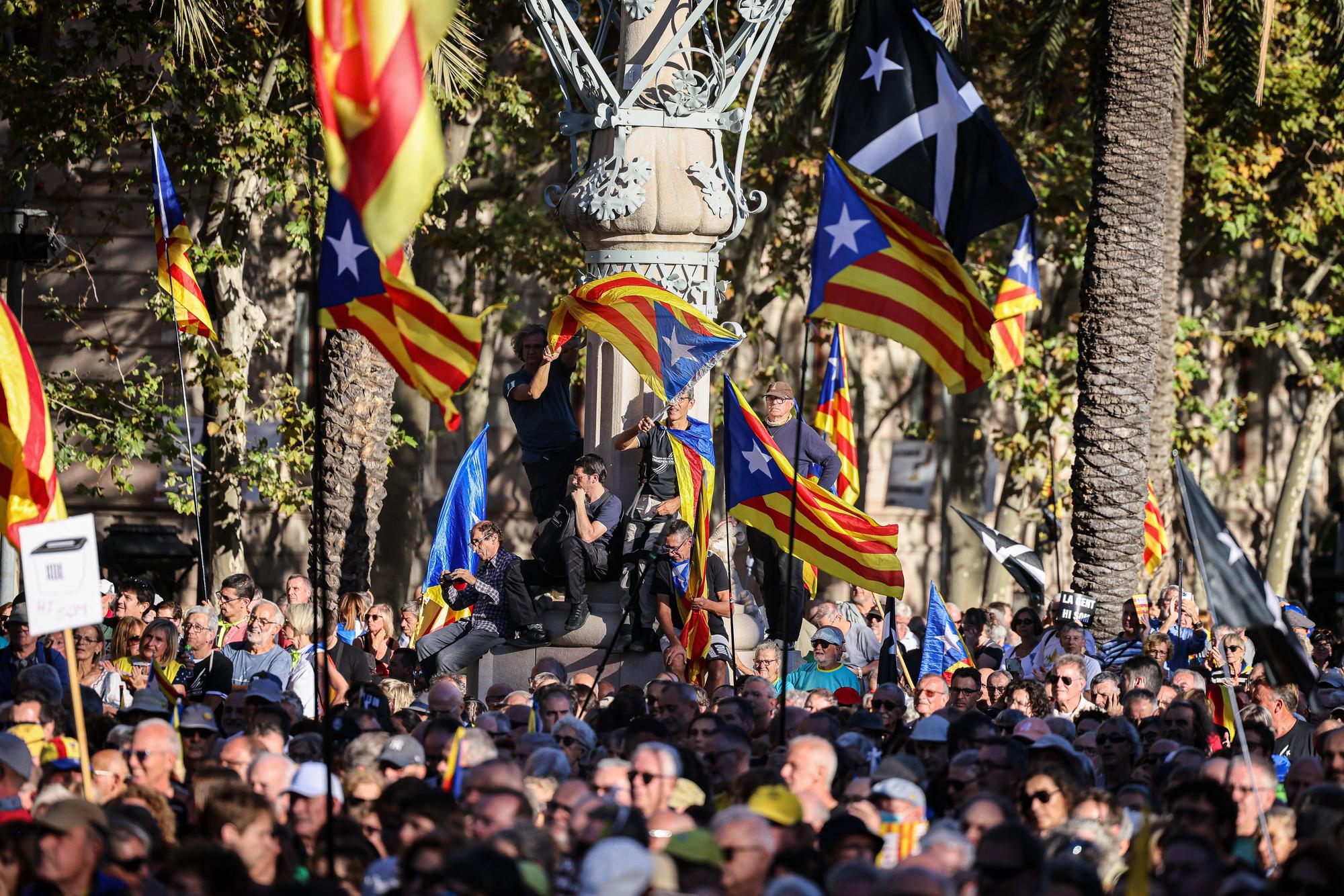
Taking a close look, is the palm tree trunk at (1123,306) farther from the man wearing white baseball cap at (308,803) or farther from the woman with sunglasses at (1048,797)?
the man wearing white baseball cap at (308,803)

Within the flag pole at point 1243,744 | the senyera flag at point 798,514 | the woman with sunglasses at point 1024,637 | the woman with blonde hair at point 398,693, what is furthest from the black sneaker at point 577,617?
the flag pole at point 1243,744

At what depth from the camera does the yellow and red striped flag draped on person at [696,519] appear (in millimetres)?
12469

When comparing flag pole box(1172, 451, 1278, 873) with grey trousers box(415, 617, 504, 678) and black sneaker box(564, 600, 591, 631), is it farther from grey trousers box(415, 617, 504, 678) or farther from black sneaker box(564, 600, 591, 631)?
grey trousers box(415, 617, 504, 678)

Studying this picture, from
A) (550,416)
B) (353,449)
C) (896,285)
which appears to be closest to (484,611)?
(550,416)

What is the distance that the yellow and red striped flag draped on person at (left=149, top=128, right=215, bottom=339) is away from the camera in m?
16.2

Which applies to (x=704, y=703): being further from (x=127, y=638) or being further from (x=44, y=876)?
(x=44, y=876)

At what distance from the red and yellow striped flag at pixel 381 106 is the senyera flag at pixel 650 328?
420 centimetres

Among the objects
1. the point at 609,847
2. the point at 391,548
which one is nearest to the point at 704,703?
the point at 609,847

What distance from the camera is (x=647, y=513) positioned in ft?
42.7

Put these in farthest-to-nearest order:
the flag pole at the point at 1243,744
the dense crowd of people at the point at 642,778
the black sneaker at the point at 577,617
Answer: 1. the black sneaker at the point at 577,617
2. the flag pole at the point at 1243,744
3. the dense crowd of people at the point at 642,778

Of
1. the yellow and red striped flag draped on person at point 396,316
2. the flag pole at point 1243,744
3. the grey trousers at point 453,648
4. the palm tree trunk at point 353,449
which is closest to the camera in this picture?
the flag pole at point 1243,744

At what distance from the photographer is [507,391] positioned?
13469 millimetres

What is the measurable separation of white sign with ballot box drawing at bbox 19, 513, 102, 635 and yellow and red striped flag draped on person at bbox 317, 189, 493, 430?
1.41 meters

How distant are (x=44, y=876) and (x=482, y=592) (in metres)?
6.63
